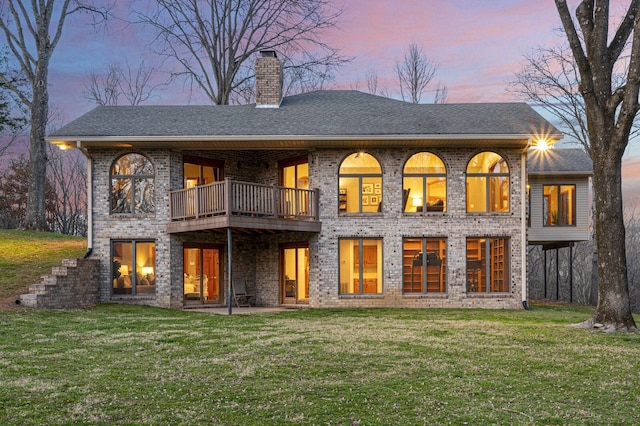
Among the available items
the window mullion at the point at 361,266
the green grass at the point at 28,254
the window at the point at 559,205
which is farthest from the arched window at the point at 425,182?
the green grass at the point at 28,254

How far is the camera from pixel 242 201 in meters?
17.0

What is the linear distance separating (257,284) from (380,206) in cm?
490

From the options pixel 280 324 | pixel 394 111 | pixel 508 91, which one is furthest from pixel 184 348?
pixel 508 91

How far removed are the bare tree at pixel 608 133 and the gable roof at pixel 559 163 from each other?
910cm

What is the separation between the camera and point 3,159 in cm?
4394

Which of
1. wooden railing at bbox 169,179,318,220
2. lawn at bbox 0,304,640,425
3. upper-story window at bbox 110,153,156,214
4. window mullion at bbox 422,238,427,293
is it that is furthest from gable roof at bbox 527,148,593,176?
upper-story window at bbox 110,153,156,214

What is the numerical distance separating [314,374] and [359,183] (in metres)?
11.2

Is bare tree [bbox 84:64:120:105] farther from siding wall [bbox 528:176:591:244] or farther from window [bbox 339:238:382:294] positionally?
siding wall [bbox 528:176:591:244]

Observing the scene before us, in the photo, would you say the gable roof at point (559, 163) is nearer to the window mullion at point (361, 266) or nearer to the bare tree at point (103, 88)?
the window mullion at point (361, 266)

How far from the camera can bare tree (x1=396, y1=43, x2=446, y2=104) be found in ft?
127

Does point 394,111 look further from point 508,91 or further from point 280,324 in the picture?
point 508,91

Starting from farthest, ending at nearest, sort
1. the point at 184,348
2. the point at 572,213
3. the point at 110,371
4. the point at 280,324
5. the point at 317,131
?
1. the point at 572,213
2. the point at 317,131
3. the point at 280,324
4. the point at 184,348
5. the point at 110,371

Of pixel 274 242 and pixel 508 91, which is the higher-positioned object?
pixel 508 91

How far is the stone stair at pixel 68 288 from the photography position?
15.8m
